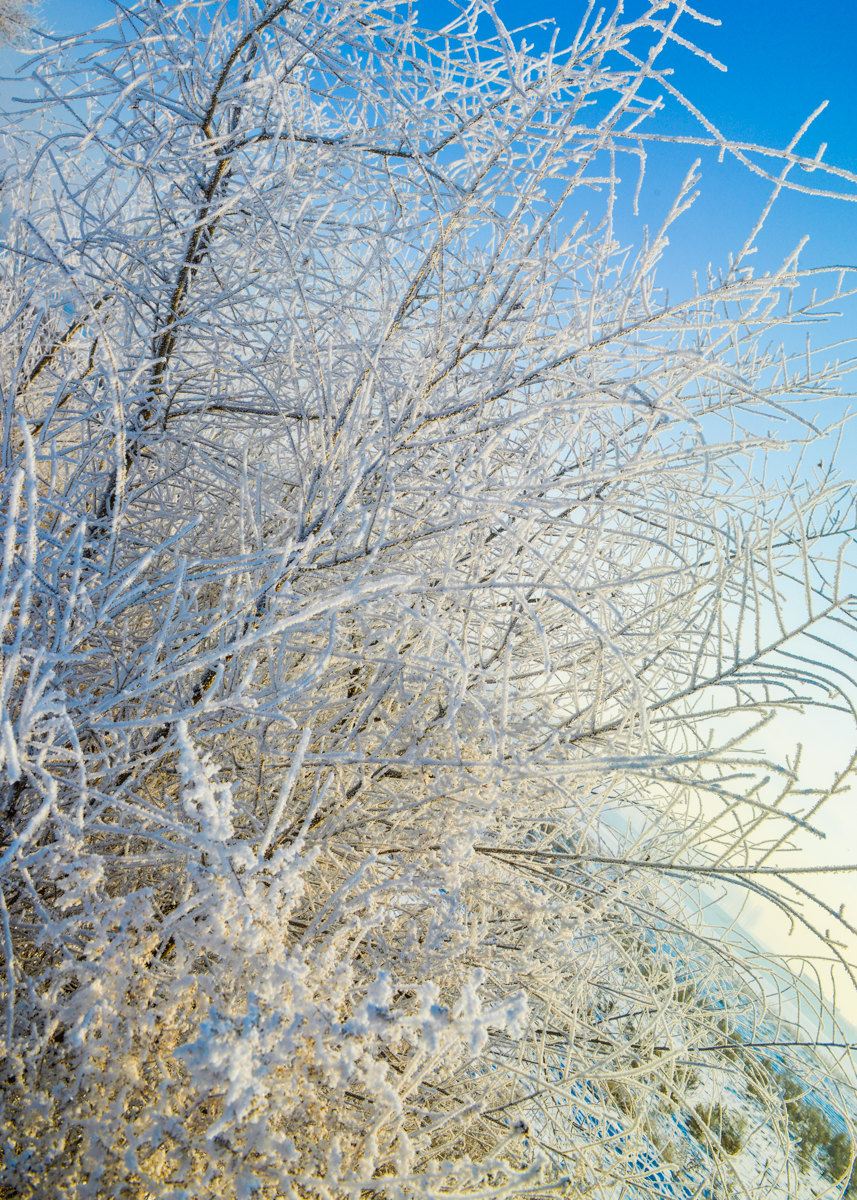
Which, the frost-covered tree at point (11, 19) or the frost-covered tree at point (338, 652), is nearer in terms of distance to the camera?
the frost-covered tree at point (338, 652)

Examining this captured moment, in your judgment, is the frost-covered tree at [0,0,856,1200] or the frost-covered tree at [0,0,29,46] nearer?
the frost-covered tree at [0,0,856,1200]

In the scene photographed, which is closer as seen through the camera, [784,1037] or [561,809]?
[561,809]

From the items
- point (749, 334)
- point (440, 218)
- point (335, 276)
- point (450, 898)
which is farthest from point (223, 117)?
point (450, 898)

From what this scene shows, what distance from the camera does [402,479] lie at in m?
1.53

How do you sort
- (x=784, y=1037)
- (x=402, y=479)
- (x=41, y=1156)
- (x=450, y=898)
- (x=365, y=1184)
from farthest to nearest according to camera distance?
(x=784, y=1037) < (x=402, y=479) < (x=450, y=898) < (x=41, y=1156) < (x=365, y=1184)

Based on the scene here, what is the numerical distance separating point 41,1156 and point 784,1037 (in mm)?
2491

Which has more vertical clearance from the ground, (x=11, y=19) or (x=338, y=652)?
(x=11, y=19)

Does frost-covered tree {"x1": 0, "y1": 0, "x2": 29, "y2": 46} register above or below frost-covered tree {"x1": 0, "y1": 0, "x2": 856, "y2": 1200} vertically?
above

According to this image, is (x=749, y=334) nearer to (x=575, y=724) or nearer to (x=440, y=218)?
(x=440, y=218)

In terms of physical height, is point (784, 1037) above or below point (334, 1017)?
below

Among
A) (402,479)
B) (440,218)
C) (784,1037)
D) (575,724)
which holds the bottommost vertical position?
(784,1037)

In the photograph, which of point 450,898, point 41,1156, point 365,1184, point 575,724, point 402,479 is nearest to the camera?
point 365,1184

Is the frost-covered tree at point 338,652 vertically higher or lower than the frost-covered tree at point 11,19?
lower

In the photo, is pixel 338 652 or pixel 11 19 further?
pixel 11 19
